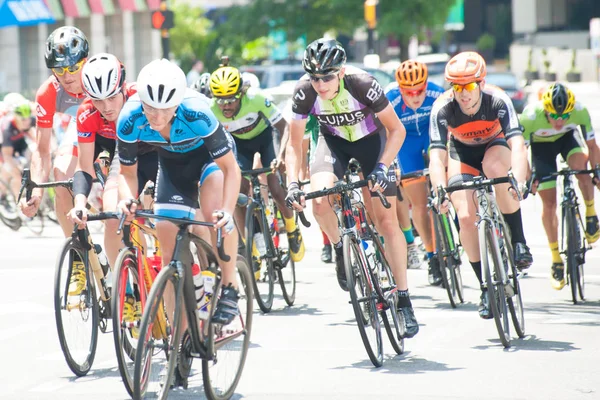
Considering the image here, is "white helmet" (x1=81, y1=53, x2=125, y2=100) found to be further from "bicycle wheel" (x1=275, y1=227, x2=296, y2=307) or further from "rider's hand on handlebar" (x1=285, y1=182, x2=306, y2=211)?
"bicycle wheel" (x1=275, y1=227, x2=296, y2=307)

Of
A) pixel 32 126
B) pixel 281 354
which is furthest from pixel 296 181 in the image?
pixel 32 126

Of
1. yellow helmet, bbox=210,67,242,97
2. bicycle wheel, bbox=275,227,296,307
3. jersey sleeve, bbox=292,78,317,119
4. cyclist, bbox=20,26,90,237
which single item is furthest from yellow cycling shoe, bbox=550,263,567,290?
cyclist, bbox=20,26,90,237

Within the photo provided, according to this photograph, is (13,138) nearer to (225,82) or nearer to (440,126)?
(225,82)

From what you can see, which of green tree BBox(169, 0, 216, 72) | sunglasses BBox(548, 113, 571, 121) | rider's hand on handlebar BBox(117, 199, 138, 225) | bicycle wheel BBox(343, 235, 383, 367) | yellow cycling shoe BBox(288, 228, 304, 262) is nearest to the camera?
rider's hand on handlebar BBox(117, 199, 138, 225)

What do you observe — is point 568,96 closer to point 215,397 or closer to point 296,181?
point 296,181

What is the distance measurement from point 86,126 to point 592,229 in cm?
521

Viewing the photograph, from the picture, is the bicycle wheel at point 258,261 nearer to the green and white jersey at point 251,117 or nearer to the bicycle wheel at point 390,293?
the green and white jersey at point 251,117

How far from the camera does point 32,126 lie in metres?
17.3

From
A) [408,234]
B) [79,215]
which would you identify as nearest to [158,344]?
[79,215]

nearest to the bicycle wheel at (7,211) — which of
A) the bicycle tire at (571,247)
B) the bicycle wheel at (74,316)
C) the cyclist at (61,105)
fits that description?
the cyclist at (61,105)

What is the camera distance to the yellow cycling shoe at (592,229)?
36.2 feet

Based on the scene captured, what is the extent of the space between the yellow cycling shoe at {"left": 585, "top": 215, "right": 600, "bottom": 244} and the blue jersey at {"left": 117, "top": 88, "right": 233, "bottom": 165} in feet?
16.8

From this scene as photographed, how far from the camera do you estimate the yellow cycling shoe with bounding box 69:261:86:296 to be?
7.64m

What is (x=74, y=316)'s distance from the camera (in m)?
7.66
